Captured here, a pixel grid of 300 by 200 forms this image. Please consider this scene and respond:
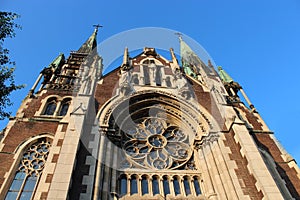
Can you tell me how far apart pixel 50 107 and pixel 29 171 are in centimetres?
462

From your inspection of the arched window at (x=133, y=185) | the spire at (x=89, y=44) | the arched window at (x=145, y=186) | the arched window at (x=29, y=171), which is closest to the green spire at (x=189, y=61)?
the spire at (x=89, y=44)

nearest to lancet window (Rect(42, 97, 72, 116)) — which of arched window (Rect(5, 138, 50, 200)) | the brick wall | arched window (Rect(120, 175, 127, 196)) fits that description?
arched window (Rect(5, 138, 50, 200))

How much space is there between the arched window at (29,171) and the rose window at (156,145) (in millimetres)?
3528

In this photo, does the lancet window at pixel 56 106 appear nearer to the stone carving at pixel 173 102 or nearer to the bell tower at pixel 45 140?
the bell tower at pixel 45 140

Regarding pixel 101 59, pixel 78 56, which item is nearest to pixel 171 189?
pixel 101 59

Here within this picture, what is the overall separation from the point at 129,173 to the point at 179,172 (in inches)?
82.5

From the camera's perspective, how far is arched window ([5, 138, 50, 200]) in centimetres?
940

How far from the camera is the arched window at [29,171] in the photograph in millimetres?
9398

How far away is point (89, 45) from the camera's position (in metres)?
26.3

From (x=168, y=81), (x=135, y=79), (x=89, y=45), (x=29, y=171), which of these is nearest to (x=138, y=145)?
(x=29, y=171)

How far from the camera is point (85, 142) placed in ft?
34.3

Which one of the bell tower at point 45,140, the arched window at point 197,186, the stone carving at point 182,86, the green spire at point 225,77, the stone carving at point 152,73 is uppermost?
the green spire at point 225,77

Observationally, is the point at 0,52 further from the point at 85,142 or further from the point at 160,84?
the point at 160,84

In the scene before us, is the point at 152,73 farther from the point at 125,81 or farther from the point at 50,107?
the point at 50,107
